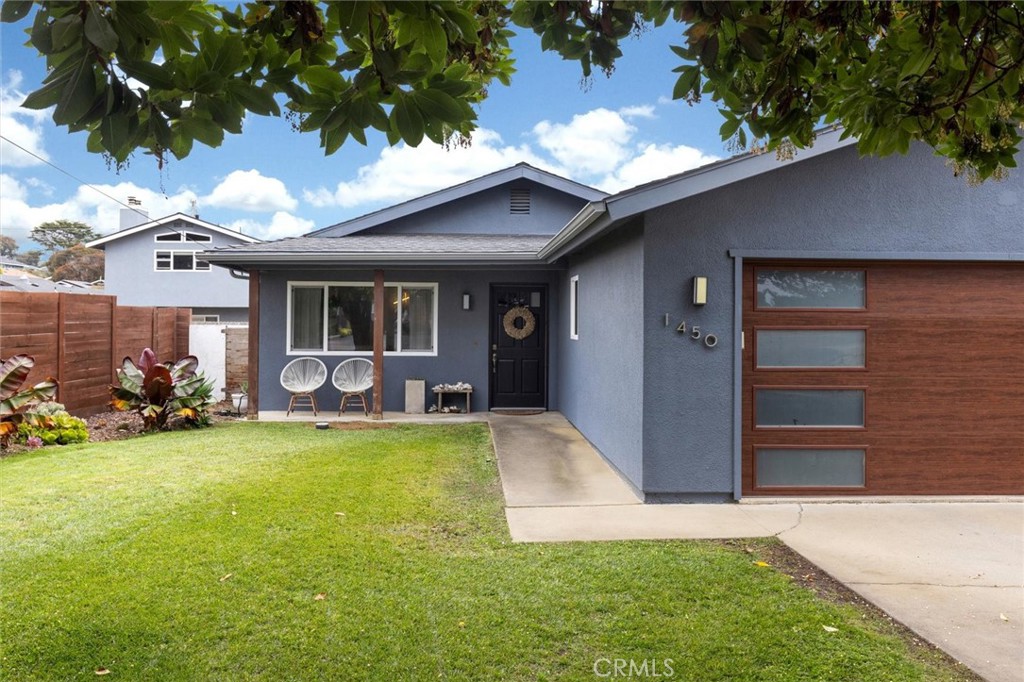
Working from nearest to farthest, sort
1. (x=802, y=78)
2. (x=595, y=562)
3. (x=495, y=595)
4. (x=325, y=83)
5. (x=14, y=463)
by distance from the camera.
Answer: (x=325, y=83), (x=802, y=78), (x=495, y=595), (x=595, y=562), (x=14, y=463)

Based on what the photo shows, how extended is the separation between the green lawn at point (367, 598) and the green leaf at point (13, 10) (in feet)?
8.07

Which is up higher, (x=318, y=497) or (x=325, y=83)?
(x=325, y=83)

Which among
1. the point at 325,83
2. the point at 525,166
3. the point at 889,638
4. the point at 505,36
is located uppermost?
the point at 525,166

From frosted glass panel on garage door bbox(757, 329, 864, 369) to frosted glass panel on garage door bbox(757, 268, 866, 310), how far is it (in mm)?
251

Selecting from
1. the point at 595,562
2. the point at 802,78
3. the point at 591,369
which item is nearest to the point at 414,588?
the point at 595,562

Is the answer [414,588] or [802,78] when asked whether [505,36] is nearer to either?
[802,78]

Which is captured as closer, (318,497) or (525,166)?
(318,497)

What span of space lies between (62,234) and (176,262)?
17701 millimetres

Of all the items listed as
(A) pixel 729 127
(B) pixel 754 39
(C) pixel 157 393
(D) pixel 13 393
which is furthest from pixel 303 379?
(B) pixel 754 39

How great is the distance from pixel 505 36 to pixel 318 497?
12.8 ft

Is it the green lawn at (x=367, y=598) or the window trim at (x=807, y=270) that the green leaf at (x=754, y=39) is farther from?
the window trim at (x=807, y=270)

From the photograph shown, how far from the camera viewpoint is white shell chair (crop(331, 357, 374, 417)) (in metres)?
9.78

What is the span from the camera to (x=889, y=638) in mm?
2943

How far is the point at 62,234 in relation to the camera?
33656 mm
